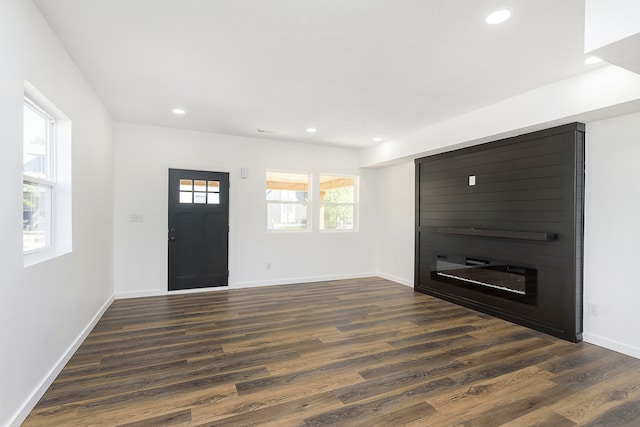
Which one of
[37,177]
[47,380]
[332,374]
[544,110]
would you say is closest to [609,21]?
[544,110]

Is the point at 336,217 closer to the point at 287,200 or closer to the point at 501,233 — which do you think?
the point at 287,200

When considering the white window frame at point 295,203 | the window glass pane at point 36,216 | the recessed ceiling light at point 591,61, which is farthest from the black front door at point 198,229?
the recessed ceiling light at point 591,61

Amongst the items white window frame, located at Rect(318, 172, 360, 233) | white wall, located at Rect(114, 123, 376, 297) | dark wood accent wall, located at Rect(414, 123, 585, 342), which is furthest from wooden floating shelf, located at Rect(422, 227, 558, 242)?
white wall, located at Rect(114, 123, 376, 297)

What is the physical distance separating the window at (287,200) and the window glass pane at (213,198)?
90 cm

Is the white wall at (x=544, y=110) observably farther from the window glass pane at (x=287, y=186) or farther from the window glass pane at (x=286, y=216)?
the window glass pane at (x=286, y=216)

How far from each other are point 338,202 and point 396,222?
1.23 metres

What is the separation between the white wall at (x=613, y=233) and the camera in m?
3.03

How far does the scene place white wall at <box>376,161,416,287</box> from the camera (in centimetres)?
592

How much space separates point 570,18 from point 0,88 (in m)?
3.55

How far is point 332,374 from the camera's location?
103 inches

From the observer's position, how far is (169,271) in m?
5.18

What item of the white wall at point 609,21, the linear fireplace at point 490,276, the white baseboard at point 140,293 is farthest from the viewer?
the white baseboard at point 140,293

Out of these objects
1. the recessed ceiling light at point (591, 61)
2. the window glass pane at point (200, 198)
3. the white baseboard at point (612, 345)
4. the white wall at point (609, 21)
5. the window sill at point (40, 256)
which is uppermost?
the recessed ceiling light at point (591, 61)

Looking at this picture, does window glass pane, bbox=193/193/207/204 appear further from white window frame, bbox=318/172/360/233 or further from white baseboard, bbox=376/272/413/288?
white baseboard, bbox=376/272/413/288
